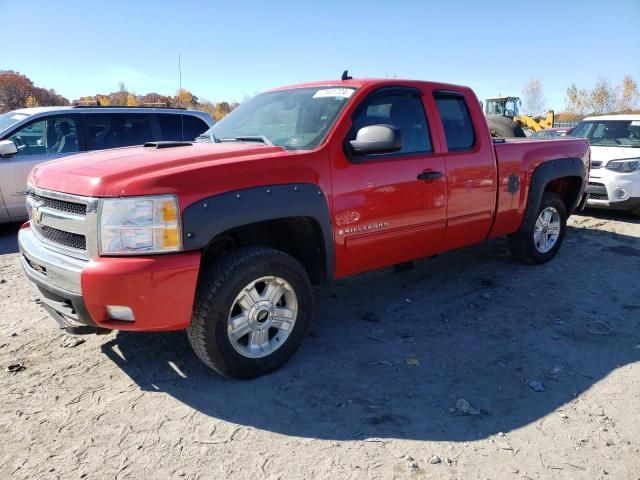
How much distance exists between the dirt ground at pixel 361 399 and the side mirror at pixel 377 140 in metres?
1.45

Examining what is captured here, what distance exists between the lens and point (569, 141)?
18.3 feet

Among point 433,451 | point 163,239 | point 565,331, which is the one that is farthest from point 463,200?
point 163,239

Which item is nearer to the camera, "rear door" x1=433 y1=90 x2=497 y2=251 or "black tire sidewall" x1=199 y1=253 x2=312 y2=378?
"black tire sidewall" x1=199 y1=253 x2=312 y2=378

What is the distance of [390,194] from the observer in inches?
144

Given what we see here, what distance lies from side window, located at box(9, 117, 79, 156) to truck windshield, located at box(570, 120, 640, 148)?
27.6ft

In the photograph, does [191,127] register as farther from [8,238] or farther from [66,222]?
[66,222]

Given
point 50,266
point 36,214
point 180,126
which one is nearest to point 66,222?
point 50,266

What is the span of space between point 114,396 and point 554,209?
4.92 m

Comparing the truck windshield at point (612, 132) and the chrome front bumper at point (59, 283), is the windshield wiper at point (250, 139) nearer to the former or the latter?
the chrome front bumper at point (59, 283)

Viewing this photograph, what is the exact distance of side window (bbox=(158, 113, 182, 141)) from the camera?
7.95 metres

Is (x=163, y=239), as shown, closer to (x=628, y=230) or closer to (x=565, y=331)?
(x=565, y=331)

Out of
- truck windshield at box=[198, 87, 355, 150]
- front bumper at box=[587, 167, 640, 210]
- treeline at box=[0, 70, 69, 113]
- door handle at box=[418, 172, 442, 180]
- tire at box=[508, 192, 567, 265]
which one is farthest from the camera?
treeline at box=[0, 70, 69, 113]

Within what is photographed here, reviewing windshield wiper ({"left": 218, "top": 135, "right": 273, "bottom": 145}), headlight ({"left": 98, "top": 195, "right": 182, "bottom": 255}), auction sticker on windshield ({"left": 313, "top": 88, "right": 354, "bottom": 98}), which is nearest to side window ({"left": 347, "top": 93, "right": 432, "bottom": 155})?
auction sticker on windshield ({"left": 313, "top": 88, "right": 354, "bottom": 98})

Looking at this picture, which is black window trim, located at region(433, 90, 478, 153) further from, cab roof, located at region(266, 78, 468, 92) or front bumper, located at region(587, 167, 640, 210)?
front bumper, located at region(587, 167, 640, 210)
